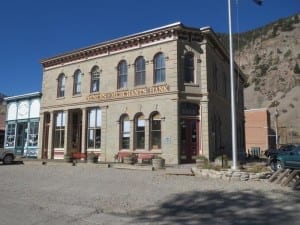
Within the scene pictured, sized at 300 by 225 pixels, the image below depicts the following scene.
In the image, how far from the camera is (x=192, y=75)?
915 inches

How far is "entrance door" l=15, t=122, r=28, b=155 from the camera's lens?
1305 inches

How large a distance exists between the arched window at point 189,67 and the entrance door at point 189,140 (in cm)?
298

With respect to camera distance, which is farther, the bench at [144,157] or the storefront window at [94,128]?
the storefront window at [94,128]

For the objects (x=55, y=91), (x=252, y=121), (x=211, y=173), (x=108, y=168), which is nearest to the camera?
(x=211, y=173)

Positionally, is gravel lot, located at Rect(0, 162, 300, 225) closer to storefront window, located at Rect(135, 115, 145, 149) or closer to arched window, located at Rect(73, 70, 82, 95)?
storefront window, located at Rect(135, 115, 145, 149)

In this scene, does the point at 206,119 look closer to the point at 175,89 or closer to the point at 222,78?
the point at 175,89

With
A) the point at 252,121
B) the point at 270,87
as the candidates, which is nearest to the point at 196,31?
the point at 252,121

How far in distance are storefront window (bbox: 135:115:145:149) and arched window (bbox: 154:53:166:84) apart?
9.64 feet

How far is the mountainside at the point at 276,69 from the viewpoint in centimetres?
8162

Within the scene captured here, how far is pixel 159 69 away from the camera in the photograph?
932 inches

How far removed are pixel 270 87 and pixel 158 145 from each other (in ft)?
266

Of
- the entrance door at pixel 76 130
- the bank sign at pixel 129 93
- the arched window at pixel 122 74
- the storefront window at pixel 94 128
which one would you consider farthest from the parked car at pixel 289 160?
the entrance door at pixel 76 130

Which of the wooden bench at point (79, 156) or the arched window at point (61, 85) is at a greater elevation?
the arched window at point (61, 85)

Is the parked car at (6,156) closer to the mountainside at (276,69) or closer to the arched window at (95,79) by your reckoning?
the arched window at (95,79)
